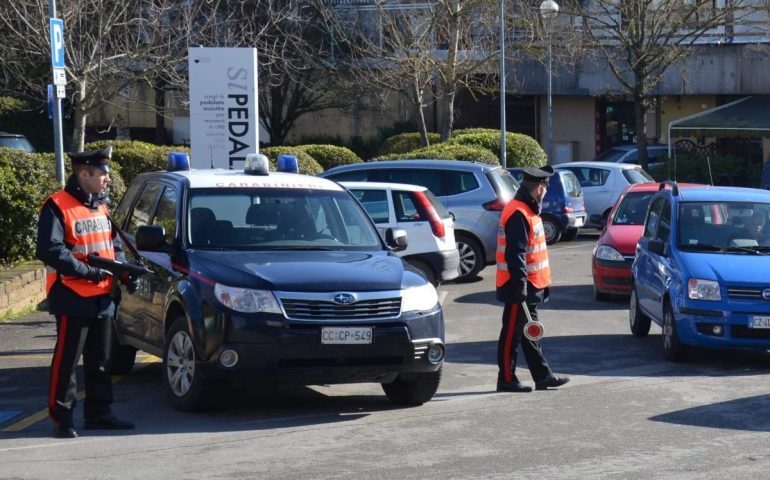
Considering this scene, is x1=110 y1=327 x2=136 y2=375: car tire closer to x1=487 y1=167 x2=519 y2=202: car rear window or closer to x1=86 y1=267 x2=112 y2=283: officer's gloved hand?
x1=86 y1=267 x2=112 y2=283: officer's gloved hand

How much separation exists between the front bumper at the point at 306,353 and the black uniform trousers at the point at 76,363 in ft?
→ 2.24

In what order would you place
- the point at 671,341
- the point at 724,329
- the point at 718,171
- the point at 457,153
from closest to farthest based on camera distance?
the point at 724,329, the point at 671,341, the point at 457,153, the point at 718,171

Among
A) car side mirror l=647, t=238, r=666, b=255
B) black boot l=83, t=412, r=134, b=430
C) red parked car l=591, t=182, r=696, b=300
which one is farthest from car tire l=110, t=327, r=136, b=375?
red parked car l=591, t=182, r=696, b=300

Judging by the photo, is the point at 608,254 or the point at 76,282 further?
the point at 608,254

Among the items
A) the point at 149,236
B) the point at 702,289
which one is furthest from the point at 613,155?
the point at 149,236

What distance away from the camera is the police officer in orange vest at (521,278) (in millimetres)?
10148

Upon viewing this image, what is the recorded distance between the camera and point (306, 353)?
28.3 ft

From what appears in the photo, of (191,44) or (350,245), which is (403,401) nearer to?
(350,245)

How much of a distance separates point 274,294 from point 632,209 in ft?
32.2

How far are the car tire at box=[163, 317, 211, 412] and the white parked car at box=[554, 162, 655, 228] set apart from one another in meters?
18.7

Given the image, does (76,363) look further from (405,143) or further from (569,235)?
(405,143)

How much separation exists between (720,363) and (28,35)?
17.1m

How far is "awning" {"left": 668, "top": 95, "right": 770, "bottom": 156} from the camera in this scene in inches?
1335

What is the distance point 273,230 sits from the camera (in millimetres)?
9953
